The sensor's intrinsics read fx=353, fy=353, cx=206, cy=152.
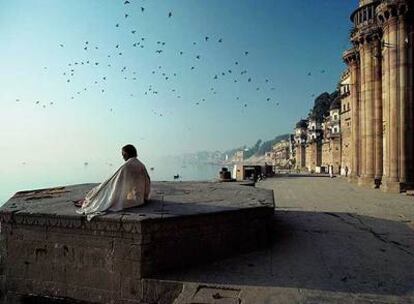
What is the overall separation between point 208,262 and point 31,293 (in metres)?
2.84

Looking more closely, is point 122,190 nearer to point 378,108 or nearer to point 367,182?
point 367,182

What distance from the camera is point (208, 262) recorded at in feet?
17.6

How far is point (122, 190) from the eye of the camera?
220 inches

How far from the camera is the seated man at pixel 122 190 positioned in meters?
5.38

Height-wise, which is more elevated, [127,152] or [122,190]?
[127,152]

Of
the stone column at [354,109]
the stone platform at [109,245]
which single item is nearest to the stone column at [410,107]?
the stone column at [354,109]

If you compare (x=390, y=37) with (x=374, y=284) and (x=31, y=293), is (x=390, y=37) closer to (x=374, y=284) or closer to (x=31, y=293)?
(x=374, y=284)

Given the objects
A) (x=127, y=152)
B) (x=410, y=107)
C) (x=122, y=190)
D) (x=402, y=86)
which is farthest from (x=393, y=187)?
(x=122, y=190)

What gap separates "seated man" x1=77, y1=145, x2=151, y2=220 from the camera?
17.7 ft

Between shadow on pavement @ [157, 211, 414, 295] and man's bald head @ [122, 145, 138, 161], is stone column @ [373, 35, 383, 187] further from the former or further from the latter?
man's bald head @ [122, 145, 138, 161]

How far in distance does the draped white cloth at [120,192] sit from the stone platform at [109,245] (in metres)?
0.20

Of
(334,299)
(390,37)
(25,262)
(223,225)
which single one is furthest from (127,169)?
(390,37)

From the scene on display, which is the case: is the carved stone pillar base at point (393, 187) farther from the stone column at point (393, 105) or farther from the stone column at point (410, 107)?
the stone column at point (410, 107)

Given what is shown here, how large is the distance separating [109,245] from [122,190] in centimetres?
93
